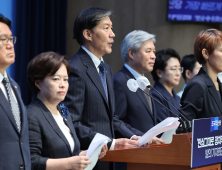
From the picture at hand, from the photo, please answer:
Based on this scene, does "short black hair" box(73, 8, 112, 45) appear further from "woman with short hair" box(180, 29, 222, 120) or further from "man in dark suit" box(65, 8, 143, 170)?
"woman with short hair" box(180, 29, 222, 120)

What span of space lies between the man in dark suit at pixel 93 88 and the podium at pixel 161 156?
0.13m

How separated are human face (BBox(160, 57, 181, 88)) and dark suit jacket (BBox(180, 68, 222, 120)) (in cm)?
161

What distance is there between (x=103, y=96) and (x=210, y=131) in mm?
851

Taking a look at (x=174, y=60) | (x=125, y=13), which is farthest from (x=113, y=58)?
(x=174, y=60)

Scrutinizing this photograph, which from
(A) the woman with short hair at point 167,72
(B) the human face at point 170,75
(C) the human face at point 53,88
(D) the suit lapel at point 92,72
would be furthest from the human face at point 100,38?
(B) the human face at point 170,75

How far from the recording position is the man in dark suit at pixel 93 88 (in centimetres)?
238

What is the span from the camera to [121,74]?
3195 mm

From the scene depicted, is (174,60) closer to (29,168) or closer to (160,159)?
(160,159)

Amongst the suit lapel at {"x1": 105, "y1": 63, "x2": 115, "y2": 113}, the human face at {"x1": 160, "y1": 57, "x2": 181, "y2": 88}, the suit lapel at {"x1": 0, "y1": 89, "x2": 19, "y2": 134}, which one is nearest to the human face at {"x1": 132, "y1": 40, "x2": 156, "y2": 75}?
the suit lapel at {"x1": 105, "y1": 63, "x2": 115, "y2": 113}

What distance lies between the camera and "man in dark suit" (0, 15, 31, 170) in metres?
1.67

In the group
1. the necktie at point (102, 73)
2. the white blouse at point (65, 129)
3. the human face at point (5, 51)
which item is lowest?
the white blouse at point (65, 129)

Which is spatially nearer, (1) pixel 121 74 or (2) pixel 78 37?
(2) pixel 78 37

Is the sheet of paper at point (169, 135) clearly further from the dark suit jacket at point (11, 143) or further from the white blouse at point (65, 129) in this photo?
the dark suit jacket at point (11, 143)

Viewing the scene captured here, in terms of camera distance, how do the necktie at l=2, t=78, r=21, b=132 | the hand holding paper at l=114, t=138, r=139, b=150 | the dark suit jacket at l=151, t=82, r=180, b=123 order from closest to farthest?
the necktie at l=2, t=78, r=21, b=132, the hand holding paper at l=114, t=138, r=139, b=150, the dark suit jacket at l=151, t=82, r=180, b=123
